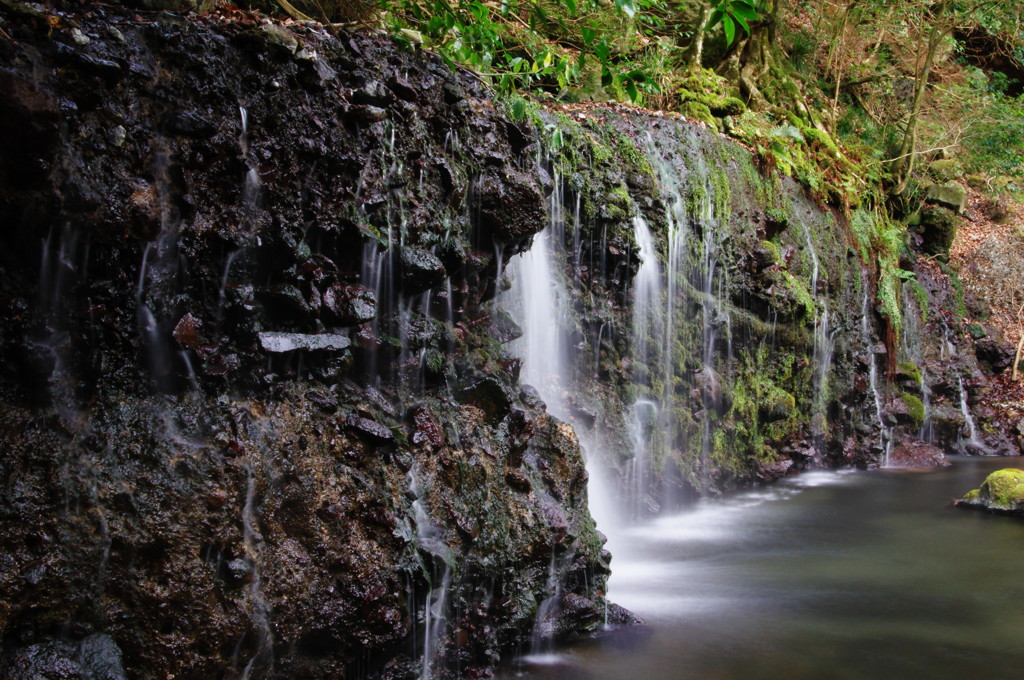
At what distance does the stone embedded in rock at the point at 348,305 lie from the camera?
14.6ft

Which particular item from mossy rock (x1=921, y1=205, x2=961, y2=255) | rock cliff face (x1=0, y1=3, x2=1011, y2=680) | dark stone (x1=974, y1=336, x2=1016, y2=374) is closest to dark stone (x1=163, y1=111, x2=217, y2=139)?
rock cliff face (x1=0, y1=3, x2=1011, y2=680)

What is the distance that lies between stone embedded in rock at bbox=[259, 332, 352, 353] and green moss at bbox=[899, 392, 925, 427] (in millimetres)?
11800

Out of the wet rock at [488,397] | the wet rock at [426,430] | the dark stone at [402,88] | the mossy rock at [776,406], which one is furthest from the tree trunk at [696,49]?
the wet rock at [426,430]

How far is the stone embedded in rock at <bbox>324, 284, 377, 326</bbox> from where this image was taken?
4.44 meters

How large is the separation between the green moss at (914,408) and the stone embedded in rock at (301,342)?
11800 mm

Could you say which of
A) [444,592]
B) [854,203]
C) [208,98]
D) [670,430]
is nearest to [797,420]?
[670,430]

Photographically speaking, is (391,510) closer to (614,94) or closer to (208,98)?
(208,98)

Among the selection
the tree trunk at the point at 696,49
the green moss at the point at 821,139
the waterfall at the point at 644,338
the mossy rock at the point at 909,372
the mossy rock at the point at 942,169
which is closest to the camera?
the waterfall at the point at 644,338

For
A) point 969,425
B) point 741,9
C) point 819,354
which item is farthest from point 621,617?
point 969,425

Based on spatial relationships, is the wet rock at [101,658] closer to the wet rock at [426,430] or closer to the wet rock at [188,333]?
the wet rock at [188,333]

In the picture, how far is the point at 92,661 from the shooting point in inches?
131

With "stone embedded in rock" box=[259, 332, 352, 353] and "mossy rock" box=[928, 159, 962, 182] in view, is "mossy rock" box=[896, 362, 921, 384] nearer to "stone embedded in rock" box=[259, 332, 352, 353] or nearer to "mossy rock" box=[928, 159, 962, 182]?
"mossy rock" box=[928, 159, 962, 182]

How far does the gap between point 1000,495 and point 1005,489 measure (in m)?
0.10

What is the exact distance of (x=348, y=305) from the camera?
4.49 m
